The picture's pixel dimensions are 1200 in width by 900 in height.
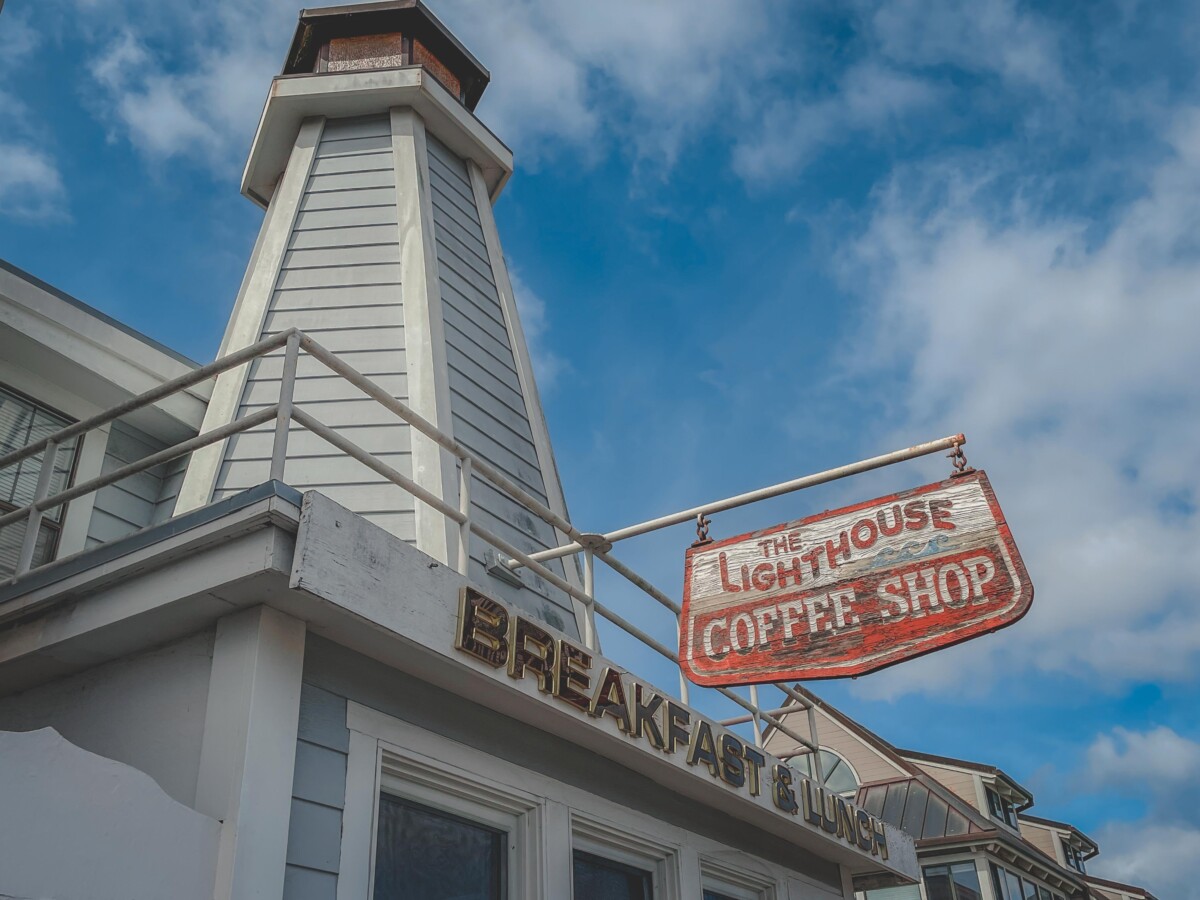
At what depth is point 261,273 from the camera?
32.8 feet

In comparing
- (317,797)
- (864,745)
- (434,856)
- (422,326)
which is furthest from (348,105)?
(864,745)

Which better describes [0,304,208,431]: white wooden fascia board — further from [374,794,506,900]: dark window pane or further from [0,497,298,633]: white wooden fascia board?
[374,794,506,900]: dark window pane

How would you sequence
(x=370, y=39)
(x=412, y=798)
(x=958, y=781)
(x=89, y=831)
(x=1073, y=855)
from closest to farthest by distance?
(x=89, y=831)
(x=412, y=798)
(x=370, y=39)
(x=958, y=781)
(x=1073, y=855)

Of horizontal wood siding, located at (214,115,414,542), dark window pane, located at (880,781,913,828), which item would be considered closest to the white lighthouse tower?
horizontal wood siding, located at (214,115,414,542)

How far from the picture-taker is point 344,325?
9352 millimetres

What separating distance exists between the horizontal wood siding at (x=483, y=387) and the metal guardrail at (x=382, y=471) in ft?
3.52

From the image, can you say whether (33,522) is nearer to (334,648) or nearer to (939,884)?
(334,648)

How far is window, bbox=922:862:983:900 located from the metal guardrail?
602 inches

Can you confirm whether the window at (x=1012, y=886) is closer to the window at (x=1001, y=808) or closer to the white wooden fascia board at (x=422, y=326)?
the window at (x=1001, y=808)

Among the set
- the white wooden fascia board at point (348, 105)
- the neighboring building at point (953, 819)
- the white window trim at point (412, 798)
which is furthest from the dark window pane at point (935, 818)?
the white window trim at point (412, 798)

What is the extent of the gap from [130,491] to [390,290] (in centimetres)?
281

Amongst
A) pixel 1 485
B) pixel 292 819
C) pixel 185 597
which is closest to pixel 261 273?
pixel 1 485

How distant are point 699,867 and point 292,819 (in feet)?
10.8

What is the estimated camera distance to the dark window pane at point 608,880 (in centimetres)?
609
